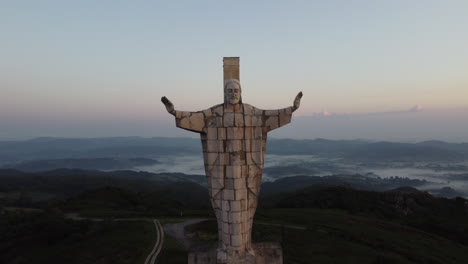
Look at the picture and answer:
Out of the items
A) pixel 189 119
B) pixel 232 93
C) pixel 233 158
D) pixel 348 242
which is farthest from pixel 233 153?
pixel 348 242

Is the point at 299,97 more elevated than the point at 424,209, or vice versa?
Result: the point at 299,97

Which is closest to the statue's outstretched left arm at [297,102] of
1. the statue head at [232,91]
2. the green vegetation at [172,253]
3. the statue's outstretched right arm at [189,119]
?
the statue head at [232,91]

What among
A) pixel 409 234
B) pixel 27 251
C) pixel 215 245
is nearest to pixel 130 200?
pixel 27 251

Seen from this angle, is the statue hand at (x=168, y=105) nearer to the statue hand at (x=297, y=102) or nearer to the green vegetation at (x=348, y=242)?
the statue hand at (x=297, y=102)

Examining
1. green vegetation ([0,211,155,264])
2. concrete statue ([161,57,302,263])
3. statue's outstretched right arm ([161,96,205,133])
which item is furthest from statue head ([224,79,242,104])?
green vegetation ([0,211,155,264])

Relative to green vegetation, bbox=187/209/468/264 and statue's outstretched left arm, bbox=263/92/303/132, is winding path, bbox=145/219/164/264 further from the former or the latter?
statue's outstretched left arm, bbox=263/92/303/132

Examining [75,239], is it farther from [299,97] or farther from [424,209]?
[424,209]

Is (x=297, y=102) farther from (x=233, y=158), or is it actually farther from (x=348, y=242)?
(x=348, y=242)
